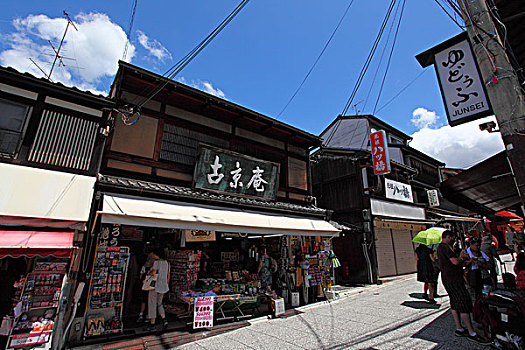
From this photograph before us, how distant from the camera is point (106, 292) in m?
7.07

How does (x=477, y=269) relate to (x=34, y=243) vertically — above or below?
below

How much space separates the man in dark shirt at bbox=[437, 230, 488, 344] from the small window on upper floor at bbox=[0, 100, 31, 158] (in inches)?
433

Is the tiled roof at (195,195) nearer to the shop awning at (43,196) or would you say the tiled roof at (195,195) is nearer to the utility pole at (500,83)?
the shop awning at (43,196)

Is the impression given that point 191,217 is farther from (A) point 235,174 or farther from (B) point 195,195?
(A) point 235,174

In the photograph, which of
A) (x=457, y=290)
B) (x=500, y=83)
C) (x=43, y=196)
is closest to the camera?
(x=500, y=83)

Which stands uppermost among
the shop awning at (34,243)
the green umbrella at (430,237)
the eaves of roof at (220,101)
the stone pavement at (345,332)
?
the eaves of roof at (220,101)

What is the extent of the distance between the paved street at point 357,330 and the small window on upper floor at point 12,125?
261 inches

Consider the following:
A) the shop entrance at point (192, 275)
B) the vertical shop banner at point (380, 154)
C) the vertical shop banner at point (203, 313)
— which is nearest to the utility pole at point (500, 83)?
the vertical shop banner at point (203, 313)

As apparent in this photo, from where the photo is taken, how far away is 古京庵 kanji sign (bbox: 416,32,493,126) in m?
4.88

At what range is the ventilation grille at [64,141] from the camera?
672 centimetres

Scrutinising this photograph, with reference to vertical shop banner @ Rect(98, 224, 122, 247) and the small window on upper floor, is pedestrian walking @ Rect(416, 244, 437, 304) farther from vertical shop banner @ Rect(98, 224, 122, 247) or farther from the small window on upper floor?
the small window on upper floor

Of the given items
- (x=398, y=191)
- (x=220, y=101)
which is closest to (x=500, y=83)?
(x=220, y=101)

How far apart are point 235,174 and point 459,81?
23.7ft

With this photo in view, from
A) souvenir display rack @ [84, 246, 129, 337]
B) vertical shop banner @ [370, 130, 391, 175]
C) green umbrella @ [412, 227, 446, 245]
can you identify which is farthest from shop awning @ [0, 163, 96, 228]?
vertical shop banner @ [370, 130, 391, 175]
